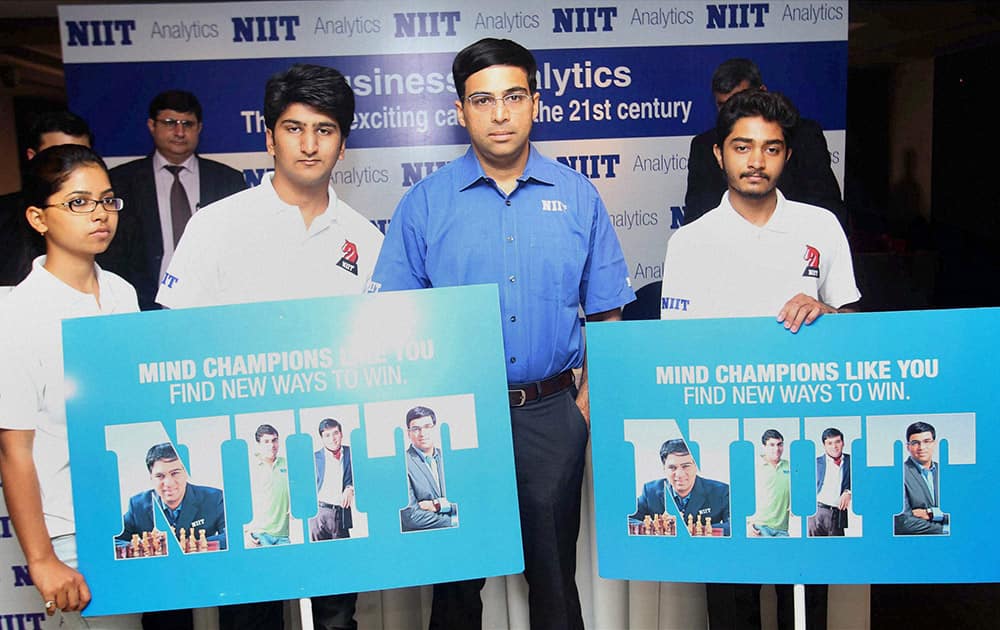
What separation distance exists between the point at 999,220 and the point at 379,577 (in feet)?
15.7

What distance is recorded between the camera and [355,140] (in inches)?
126

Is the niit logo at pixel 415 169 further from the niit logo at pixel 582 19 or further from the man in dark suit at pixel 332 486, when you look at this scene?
the man in dark suit at pixel 332 486

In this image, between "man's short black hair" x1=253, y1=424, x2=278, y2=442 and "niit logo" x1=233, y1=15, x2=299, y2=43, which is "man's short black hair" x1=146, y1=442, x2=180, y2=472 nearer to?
"man's short black hair" x1=253, y1=424, x2=278, y2=442

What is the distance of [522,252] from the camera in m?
2.29

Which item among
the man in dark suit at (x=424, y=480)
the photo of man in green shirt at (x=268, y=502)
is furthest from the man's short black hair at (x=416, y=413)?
the photo of man in green shirt at (x=268, y=502)

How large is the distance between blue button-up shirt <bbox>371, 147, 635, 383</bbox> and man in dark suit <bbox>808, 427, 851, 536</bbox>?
72cm

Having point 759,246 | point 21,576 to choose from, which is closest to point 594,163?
point 759,246

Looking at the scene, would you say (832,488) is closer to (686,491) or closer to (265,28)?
(686,491)

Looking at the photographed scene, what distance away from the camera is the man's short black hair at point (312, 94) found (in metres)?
2.58

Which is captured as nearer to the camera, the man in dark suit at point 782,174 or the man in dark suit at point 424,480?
the man in dark suit at point 424,480

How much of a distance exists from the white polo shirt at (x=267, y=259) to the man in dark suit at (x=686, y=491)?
1176mm

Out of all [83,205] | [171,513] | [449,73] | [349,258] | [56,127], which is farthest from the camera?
[449,73]

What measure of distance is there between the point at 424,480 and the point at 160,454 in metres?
0.61

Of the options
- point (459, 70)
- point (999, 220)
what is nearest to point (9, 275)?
point (459, 70)
